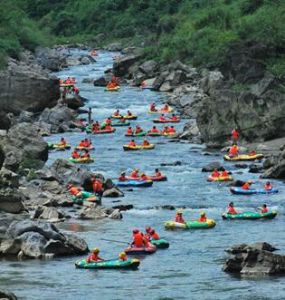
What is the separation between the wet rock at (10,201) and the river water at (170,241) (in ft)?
6.97

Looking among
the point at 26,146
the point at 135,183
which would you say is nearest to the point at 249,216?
the point at 135,183

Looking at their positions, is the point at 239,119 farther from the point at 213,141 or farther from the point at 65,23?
the point at 65,23

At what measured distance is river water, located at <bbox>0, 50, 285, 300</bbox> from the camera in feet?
121

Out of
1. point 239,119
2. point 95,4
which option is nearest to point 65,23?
point 95,4

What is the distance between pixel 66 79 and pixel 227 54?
16475 millimetres

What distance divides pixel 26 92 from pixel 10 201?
34555 mm

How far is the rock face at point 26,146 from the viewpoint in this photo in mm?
59281

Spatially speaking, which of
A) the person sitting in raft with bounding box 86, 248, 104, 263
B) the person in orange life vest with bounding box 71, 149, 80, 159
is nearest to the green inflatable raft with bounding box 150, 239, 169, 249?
the person sitting in raft with bounding box 86, 248, 104, 263

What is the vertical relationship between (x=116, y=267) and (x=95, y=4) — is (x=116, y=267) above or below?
below

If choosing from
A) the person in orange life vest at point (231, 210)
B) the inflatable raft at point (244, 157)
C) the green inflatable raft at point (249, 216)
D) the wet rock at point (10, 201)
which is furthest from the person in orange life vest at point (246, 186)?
the wet rock at point (10, 201)

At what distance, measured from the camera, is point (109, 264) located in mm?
40688

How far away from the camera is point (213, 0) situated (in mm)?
131250

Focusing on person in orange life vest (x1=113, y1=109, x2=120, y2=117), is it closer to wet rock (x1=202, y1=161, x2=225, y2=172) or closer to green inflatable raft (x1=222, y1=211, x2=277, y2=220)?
wet rock (x1=202, y1=161, x2=225, y2=172)

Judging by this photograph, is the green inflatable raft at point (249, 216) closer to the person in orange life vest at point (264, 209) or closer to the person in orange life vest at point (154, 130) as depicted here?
the person in orange life vest at point (264, 209)
